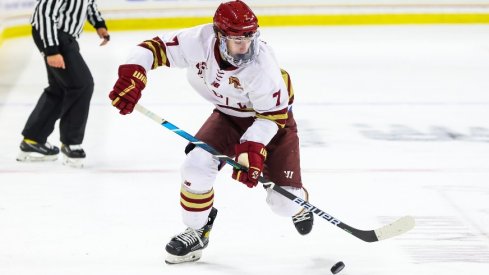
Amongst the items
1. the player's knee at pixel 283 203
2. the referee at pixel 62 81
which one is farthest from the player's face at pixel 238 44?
the referee at pixel 62 81

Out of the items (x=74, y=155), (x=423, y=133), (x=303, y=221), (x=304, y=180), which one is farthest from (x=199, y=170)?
(x=423, y=133)

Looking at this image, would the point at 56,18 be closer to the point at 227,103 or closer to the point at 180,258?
the point at 227,103

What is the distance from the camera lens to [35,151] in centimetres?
448

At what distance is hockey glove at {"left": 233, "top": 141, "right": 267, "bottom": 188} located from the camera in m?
2.87

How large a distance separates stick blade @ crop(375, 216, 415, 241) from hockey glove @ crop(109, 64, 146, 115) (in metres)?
0.94

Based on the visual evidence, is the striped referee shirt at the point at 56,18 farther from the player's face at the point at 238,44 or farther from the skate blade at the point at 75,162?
the player's face at the point at 238,44

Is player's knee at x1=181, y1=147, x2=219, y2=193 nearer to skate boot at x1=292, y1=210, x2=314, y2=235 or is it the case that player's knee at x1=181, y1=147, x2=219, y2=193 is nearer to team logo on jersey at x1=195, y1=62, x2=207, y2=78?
team logo on jersey at x1=195, y1=62, x2=207, y2=78

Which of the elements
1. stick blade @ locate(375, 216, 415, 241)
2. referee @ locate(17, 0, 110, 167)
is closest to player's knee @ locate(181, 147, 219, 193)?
stick blade @ locate(375, 216, 415, 241)

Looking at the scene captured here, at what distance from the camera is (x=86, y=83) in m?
4.36

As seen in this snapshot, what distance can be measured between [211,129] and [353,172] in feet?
4.37

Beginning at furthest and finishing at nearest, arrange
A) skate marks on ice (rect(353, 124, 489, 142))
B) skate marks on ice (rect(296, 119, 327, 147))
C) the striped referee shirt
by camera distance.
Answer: skate marks on ice (rect(353, 124, 489, 142))
skate marks on ice (rect(296, 119, 327, 147))
the striped referee shirt

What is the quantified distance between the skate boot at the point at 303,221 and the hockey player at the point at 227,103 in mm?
39

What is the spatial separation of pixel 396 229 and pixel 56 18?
1947mm

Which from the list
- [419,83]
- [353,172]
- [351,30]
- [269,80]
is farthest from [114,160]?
[351,30]
